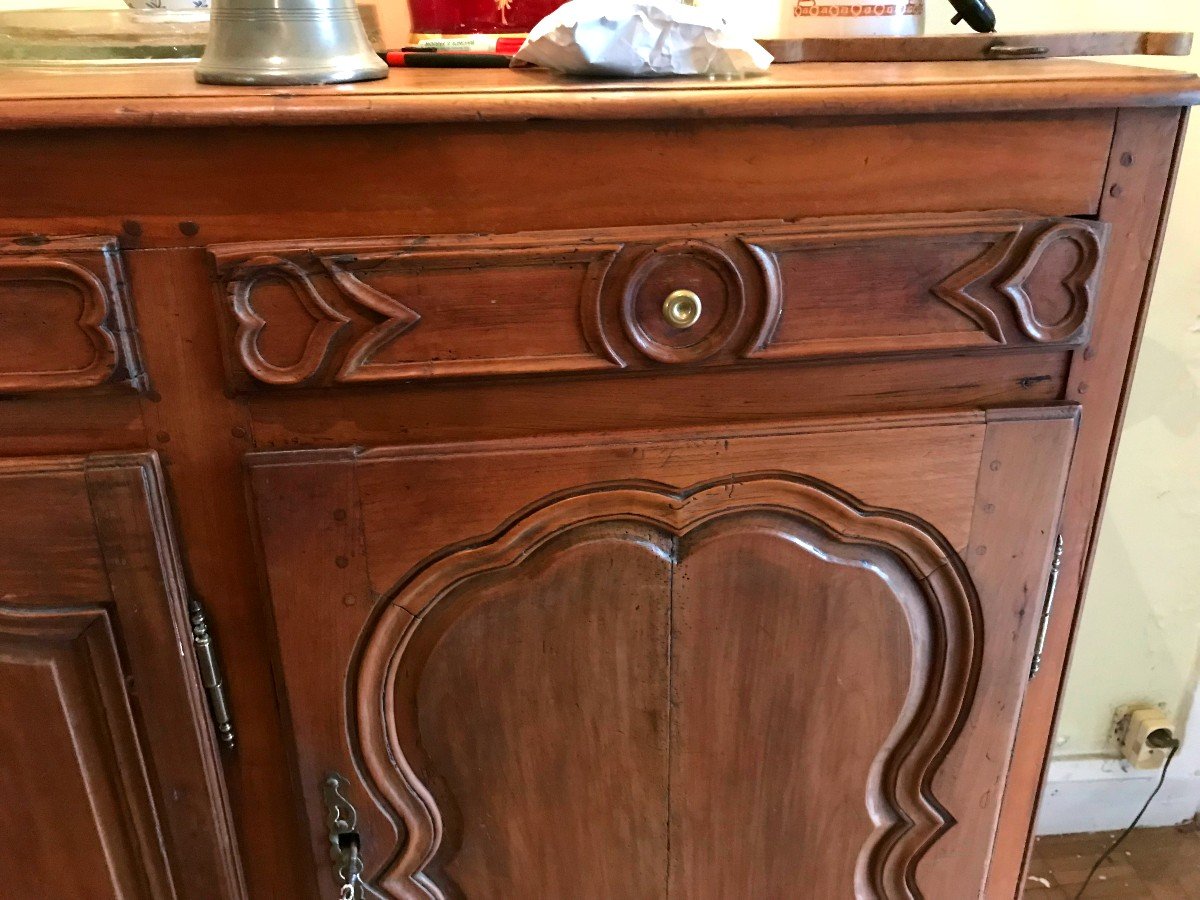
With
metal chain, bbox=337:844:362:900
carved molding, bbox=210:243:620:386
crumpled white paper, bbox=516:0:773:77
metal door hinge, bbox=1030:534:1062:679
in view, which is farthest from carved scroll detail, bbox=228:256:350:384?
metal door hinge, bbox=1030:534:1062:679

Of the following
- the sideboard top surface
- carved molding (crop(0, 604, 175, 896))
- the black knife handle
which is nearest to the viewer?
the sideboard top surface

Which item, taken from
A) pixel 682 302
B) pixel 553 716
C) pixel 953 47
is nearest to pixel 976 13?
pixel 953 47

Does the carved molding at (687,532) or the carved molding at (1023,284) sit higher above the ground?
the carved molding at (1023,284)

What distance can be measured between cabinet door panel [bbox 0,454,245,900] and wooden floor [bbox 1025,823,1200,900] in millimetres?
1056

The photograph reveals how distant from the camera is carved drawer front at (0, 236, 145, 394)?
20.5 inches

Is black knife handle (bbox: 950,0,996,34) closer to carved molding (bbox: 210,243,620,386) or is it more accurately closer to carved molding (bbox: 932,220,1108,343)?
carved molding (bbox: 932,220,1108,343)

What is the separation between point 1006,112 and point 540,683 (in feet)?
1.57

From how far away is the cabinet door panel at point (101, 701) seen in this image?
58cm

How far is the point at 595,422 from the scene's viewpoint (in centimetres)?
61

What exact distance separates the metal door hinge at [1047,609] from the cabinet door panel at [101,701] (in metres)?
0.61

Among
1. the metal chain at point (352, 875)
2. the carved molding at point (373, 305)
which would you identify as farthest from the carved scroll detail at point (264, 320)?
the metal chain at point (352, 875)

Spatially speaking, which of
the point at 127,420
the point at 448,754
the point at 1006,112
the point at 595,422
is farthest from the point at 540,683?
the point at 1006,112

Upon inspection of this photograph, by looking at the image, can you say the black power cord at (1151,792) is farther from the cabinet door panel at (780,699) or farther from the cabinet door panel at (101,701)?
the cabinet door panel at (101,701)

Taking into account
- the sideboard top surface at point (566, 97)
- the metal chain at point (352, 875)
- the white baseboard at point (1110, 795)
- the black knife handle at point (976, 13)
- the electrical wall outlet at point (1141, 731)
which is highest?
the black knife handle at point (976, 13)
